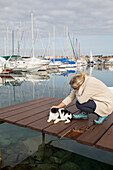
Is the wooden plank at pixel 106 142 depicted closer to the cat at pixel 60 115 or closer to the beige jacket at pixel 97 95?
the beige jacket at pixel 97 95

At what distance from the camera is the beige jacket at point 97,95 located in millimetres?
2875

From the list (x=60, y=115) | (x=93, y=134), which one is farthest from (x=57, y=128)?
(x=93, y=134)

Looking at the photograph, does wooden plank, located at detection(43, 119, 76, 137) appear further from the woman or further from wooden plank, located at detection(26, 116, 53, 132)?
the woman

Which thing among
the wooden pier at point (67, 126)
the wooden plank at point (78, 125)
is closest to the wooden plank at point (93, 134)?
the wooden pier at point (67, 126)

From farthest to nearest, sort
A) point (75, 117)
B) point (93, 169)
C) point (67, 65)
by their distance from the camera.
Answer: point (67, 65)
point (75, 117)
point (93, 169)

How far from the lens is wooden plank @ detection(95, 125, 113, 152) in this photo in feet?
7.31

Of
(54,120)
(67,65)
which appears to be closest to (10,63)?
(67,65)

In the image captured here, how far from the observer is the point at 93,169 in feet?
9.32

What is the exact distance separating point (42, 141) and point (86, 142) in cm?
155

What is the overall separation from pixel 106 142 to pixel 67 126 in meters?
0.77

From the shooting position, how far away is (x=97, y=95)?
296cm

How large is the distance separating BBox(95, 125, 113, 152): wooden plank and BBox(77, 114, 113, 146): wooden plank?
6cm

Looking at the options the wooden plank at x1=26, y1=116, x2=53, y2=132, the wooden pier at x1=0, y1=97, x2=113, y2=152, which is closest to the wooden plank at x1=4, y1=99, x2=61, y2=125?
the wooden pier at x1=0, y1=97, x2=113, y2=152

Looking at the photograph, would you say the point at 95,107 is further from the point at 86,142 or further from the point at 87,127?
the point at 86,142
